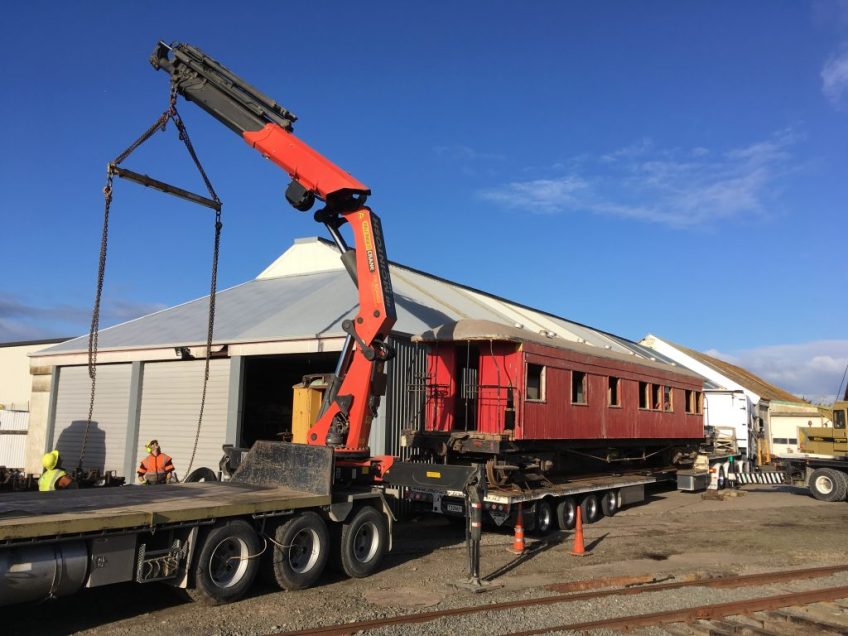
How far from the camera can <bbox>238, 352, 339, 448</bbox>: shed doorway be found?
21.0 meters

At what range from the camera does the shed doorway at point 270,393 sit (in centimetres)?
2100

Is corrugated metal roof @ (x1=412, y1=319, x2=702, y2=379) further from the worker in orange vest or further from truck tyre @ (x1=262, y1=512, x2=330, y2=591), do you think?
truck tyre @ (x1=262, y1=512, x2=330, y2=591)

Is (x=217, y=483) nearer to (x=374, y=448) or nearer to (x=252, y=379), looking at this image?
(x=374, y=448)

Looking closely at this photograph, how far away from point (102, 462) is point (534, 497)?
13.6m

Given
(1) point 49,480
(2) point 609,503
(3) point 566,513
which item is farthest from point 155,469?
(2) point 609,503

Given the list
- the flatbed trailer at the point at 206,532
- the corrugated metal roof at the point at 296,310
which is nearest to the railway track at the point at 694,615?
the flatbed trailer at the point at 206,532

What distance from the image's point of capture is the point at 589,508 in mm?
15609

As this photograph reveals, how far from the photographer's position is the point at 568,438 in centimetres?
1520

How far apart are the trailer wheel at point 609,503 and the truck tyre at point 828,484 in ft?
28.3

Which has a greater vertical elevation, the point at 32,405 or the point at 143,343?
the point at 143,343

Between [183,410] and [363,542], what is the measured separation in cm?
1073

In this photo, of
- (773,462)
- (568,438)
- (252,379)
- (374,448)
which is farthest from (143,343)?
(773,462)

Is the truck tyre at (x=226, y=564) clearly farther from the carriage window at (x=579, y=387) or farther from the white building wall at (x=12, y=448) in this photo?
the white building wall at (x=12, y=448)

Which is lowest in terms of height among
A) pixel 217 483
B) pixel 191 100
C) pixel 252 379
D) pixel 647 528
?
pixel 647 528
